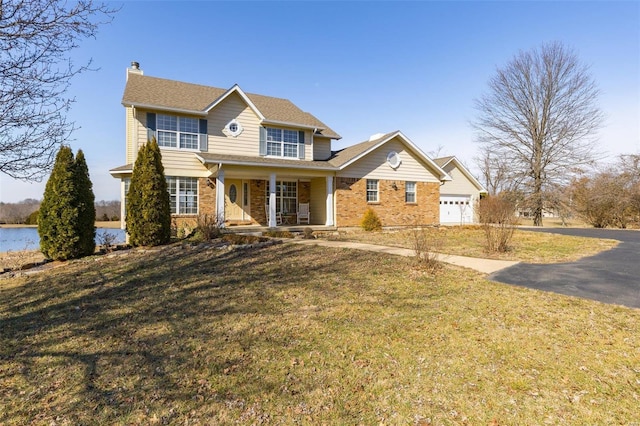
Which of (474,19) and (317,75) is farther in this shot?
(317,75)

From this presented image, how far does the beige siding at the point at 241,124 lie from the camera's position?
616 inches

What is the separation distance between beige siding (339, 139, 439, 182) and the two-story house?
58 millimetres

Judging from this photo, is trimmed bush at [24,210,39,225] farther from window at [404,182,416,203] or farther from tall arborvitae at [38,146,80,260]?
window at [404,182,416,203]

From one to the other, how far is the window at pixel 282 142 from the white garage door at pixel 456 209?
A: 13249mm

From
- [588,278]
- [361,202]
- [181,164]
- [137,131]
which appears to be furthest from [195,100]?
[588,278]

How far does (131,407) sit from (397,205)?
17.5m

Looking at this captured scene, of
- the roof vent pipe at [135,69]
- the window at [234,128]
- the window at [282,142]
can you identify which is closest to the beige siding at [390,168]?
the window at [282,142]

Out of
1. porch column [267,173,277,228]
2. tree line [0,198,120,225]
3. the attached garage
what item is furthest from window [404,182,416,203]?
tree line [0,198,120,225]

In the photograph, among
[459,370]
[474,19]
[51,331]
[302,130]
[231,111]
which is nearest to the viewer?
[459,370]

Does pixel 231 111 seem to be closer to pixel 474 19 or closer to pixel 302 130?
pixel 302 130

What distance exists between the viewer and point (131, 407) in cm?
298

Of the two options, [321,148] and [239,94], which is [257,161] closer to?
[239,94]

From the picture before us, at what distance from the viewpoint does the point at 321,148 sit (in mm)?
19734

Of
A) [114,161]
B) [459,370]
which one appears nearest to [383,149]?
[114,161]
